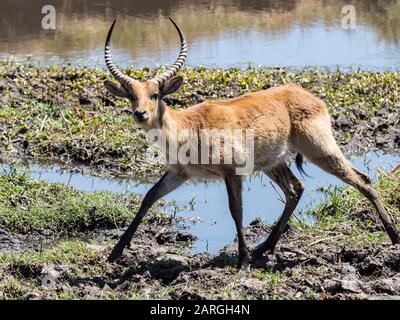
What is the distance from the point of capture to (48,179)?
1085cm

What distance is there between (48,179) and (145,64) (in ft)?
18.8

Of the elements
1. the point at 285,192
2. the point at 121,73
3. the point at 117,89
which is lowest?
the point at 285,192

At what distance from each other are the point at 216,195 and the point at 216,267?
2875 mm

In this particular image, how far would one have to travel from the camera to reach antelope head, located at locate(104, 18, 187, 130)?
7.98 meters

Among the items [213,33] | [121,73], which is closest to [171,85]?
[121,73]

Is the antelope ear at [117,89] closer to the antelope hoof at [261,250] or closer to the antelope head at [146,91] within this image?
the antelope head at [146,91]

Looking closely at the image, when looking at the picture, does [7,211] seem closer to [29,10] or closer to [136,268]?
[136,268]

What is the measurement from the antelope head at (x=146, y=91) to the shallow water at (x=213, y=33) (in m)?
8.05

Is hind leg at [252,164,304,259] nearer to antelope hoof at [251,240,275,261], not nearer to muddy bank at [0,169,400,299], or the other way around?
antelope hoof at [251,240,275,261]

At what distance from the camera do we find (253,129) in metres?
8.41

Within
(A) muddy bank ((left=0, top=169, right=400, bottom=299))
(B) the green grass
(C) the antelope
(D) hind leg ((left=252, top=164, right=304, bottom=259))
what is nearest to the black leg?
(C) the antelope

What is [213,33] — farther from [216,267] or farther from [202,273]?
Answer: [202,273]

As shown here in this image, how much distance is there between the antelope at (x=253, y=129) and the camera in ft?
26.9
